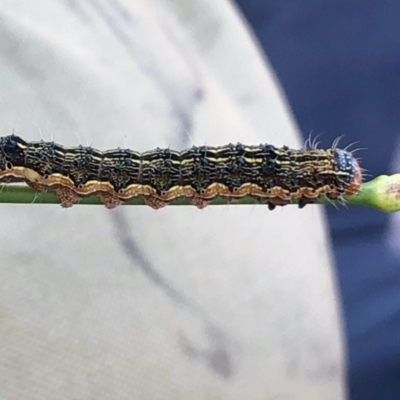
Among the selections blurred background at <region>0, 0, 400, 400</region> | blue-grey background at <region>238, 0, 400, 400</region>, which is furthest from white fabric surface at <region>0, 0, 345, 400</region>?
blue-grey background at <region>238, 0, 400, 400</region>

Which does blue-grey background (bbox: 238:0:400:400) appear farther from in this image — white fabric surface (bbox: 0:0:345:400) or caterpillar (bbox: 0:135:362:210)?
caterpillar (bbox: 0:135:362:210)

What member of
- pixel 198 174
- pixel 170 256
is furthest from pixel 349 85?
pixel 198 174

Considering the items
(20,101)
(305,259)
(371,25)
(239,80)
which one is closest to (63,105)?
(20,101)

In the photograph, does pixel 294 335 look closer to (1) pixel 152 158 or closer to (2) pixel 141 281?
(2) pixel 141 281

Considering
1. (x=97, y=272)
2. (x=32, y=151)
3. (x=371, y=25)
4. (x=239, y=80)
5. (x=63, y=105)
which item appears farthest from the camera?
(x=371, y=25)

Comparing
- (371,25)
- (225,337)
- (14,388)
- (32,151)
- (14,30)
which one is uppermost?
(371,25)

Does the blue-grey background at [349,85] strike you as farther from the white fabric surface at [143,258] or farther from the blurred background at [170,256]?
the white fabric surface at [143,258]
